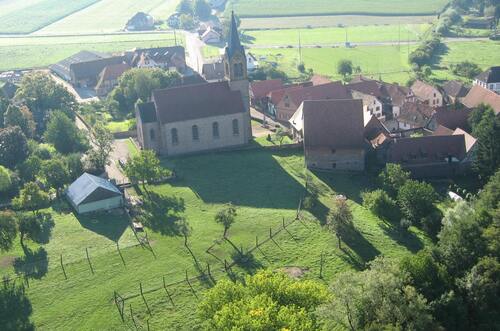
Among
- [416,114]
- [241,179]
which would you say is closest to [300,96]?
[416,114]

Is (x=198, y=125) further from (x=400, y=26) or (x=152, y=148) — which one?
(x=400, y=26)

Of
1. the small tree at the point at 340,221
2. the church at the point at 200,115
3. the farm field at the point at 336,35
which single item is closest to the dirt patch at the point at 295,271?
the small tree at the point at 340,221

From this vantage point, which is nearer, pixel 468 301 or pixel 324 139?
pixel 468 301

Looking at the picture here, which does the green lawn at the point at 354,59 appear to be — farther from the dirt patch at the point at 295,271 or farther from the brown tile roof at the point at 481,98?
the dirt patch at the point at 295,271

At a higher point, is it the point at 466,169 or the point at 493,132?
the point at 493,132

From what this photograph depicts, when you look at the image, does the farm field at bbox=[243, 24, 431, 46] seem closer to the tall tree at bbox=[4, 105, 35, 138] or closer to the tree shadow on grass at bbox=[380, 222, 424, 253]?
the tall tree at bbox=[4, 105, 35, 138]

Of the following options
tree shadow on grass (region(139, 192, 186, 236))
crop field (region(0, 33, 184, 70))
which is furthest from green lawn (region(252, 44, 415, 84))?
tree shadow on grass (region(139, 192, 186, 236))

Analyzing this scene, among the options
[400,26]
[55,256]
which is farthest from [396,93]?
[400,26]

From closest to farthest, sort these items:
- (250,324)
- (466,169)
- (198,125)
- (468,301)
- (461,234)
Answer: (250,324)
(468,301)
(461,234)
(466,169)
(198,125)

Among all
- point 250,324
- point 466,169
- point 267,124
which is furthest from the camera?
point 267,124
